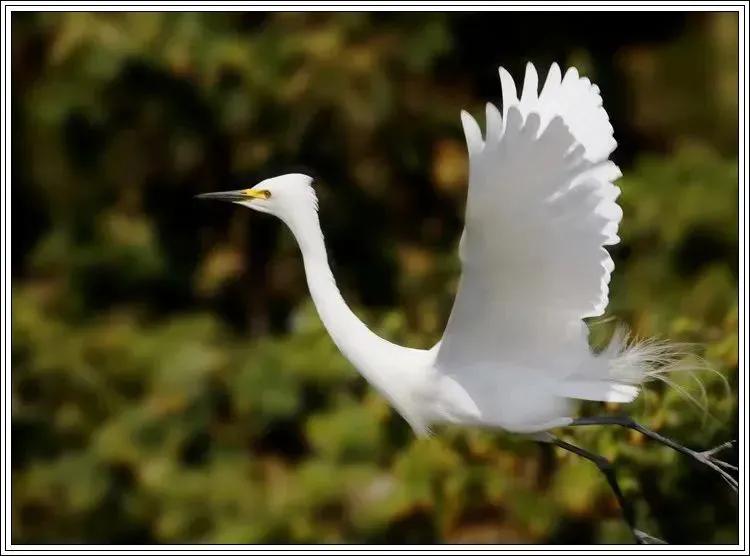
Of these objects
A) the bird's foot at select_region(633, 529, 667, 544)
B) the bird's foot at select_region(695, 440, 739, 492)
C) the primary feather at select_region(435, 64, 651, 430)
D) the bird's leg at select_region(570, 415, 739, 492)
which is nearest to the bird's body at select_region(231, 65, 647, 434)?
the primary feather at select_region(435, 64, 651, 430)

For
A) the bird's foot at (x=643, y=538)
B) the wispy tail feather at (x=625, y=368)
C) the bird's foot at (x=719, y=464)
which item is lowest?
the bird's foot at (x=643, y=538)

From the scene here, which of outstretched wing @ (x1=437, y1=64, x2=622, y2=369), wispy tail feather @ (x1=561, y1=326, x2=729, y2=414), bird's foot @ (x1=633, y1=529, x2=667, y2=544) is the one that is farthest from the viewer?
bird's foot @ (x1=633, y1=529, x2=667, y2=544)

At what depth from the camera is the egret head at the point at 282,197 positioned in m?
1.93

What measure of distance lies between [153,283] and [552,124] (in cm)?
340

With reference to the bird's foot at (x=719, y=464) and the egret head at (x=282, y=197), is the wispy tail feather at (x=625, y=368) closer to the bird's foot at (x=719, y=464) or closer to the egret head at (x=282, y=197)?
the bird's foot at (x=719, y=464)

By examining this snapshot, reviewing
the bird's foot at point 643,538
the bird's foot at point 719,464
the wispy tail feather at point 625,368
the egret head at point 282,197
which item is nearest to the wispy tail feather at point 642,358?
the wispy tail feather at point 625,368

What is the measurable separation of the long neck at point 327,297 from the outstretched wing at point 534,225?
4.8 inches

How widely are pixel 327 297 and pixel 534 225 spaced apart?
402 millimetres

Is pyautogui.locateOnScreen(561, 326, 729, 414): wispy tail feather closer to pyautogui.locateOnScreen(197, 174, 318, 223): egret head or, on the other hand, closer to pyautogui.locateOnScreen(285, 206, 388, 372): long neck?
pyautogui.locateOnScreen(285, 206, 388, 372): long neck

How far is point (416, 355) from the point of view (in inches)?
77.1

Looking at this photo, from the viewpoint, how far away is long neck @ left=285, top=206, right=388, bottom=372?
1934 millimetres

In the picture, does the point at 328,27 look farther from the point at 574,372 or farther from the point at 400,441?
the point at 574,372

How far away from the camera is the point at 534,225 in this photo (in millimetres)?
1664

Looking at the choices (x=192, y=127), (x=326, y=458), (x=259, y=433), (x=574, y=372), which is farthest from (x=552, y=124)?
(x=192, y=127)
